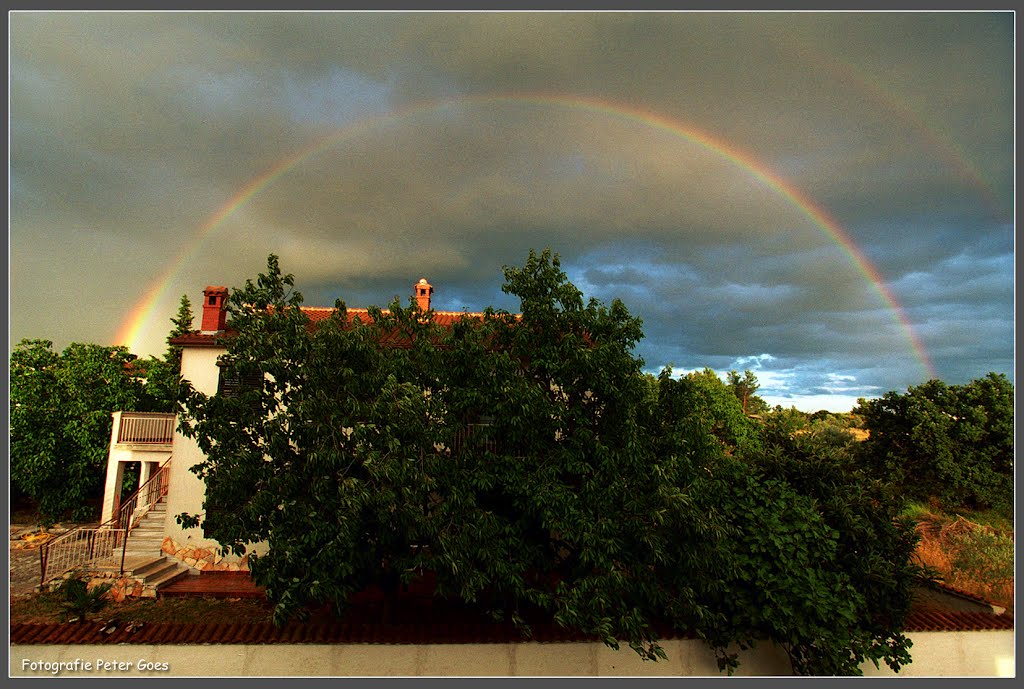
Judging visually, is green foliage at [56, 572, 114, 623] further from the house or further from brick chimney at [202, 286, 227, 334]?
brick chimney at [202, 286, 227, 334]

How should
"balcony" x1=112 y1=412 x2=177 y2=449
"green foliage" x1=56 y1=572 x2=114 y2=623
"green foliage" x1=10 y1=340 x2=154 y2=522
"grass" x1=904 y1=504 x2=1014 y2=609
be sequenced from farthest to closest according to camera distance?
"green foliage" x1=10 y1=340 x2=154 y2=522
"balcony" x1=112 y1=412 x2=177 y2=449
"grass" x1=904 y1=504 x2=1014 y2=609
"green foliage" x1=56 y1=572 x2=114 y2=623

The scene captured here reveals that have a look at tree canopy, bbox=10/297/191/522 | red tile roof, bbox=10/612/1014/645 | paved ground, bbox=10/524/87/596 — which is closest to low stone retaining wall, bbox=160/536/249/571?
paved ground, bbox=10/524/87/596

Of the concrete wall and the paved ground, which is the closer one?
the concrete wall

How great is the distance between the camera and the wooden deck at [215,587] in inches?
477

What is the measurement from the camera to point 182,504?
46.6 ft

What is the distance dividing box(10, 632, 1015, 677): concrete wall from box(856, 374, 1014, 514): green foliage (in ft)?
52.1

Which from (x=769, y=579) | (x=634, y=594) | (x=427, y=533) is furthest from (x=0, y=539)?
(x=769, y=579)

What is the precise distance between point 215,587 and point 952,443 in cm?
2854

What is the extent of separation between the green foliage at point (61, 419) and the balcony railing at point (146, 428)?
406cm

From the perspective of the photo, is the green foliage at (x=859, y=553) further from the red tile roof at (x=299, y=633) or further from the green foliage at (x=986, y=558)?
the green foliage at (x=986, y=558)

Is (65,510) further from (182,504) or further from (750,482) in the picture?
(750,482)

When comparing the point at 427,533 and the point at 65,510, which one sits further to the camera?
the point at 65,510

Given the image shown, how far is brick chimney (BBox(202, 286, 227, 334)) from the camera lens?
1593 cm

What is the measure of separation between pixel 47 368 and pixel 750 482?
24289 mm
